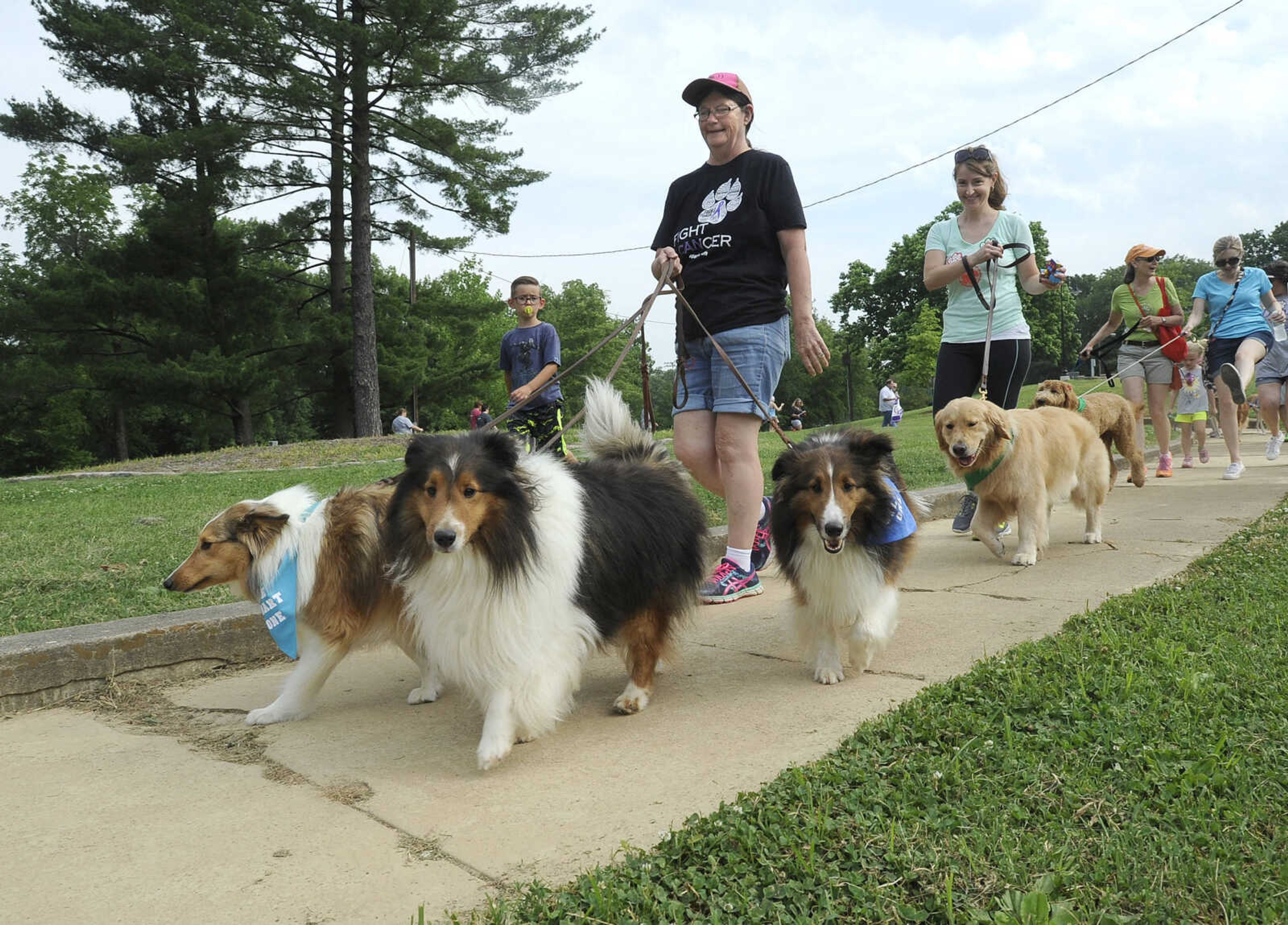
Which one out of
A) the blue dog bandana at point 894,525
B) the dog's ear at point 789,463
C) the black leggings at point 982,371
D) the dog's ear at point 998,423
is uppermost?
the black leggings at point 982,371

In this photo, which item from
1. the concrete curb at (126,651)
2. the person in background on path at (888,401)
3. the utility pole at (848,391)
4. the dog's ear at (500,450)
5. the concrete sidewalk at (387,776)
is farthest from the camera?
the utility pole at (848,391)

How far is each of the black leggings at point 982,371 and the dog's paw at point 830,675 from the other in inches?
116

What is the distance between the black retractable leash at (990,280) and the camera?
602cm

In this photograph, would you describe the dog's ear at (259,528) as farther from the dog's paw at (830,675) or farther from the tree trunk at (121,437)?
the tree trunk at (121,437)

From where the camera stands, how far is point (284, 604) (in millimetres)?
3600

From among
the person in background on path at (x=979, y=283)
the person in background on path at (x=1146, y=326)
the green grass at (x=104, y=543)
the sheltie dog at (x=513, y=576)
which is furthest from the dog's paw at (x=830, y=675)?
the person in background on path at (x=1146, y=326)

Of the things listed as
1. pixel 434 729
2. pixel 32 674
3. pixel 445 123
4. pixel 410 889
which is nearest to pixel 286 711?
pixel 434 729

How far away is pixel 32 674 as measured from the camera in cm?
377

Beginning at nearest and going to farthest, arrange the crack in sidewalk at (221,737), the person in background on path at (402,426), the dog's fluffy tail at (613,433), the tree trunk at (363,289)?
the crack in sidewalk at (221,737)
the dog's fluffy tail at (613,433)
the tree trunk at (363,289)
the person in background on path at (402,426)

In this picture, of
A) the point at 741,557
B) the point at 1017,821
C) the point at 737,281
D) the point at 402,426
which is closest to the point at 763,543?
the point at 741,557

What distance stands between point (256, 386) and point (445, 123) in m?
9.92

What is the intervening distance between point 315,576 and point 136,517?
17.7 ft

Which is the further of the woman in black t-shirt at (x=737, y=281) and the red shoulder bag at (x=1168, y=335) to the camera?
the red shoulder bag at (x=1168, y=335)

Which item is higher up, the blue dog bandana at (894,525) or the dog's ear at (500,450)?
the dog's ear at (500,450)
